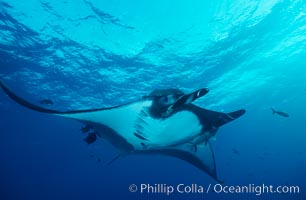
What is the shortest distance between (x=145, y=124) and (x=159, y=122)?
275mm

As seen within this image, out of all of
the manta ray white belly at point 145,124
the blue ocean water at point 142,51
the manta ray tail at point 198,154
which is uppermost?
the blue ocean water at point 142,51

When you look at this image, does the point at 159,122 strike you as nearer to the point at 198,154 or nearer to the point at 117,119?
the point at 117,119

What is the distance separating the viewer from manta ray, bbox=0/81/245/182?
387cm

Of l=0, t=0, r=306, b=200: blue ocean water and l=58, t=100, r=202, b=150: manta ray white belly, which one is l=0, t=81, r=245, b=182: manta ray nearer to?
l=58, t=100, r=202, b=150: manta ray white belly

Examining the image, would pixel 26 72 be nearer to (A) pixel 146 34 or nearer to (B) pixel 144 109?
(A) pixel 146 34

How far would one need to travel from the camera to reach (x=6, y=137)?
2691 cm

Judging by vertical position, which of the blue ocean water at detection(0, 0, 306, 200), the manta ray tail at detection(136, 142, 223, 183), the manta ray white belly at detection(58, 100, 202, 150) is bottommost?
the manta ray tail at detection(136, 142, 223, 183)

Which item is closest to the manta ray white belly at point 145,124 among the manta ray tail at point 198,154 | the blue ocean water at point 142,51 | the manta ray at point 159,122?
the manta ray at point 159,122

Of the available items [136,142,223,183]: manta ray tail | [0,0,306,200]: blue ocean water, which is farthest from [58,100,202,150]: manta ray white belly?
[0,0,306,200]: blue ocean water

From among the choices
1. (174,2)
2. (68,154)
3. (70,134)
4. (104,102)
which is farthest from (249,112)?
(68,154)

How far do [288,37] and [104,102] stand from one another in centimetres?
1246

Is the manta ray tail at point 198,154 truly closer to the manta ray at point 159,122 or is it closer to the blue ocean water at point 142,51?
the manta ray at point 159,122

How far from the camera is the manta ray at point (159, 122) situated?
3871 mm

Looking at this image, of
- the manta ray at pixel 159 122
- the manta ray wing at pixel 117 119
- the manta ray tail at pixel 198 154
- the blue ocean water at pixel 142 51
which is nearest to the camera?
the manta ray at pixel 159 122
